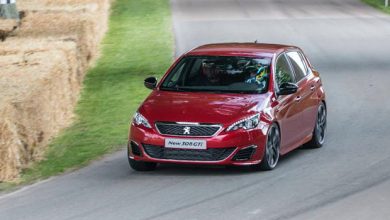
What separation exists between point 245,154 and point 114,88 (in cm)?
1000

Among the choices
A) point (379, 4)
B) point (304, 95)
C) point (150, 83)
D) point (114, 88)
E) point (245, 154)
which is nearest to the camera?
point (245, 154)

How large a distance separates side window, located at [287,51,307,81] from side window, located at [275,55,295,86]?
26cm

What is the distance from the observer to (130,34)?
1337 inches

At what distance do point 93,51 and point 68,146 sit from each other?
37.5 feet

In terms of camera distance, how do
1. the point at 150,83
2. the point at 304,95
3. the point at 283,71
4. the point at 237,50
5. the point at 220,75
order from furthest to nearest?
the point at 304,95
the point at 283,71
the point at 237,50
the point at 150,83
the point at 220,75

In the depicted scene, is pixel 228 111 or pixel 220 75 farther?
pixel 220 75

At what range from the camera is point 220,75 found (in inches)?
581

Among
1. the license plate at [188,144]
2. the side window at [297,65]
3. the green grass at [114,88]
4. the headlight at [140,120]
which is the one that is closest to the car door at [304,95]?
the side window at [297,65]

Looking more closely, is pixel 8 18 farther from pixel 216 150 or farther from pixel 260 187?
pixel 260 187

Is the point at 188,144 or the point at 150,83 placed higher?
the point at 150,83

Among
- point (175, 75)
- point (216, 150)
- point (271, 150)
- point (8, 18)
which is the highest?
point (175, 75)

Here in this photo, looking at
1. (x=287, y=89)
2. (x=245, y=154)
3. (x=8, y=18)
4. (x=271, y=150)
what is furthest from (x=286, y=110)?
(x=8, y=18)


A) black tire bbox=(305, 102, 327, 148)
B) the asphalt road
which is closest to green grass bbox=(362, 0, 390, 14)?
the asphalt road

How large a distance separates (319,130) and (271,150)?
2366mm
